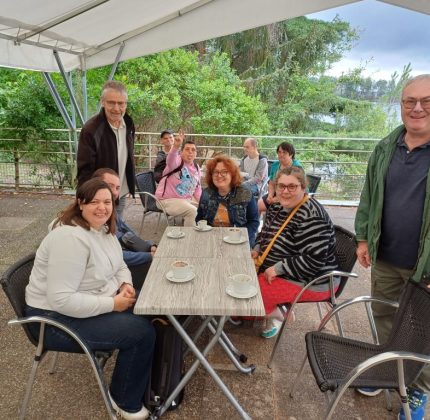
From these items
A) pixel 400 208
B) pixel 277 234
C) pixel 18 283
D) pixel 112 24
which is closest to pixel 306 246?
pixel 277 234

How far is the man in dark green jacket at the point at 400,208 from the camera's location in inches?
65.8

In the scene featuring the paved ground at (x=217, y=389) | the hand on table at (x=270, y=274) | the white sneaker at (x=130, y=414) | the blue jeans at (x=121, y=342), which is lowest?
the paved ground at (x=217, y=389)

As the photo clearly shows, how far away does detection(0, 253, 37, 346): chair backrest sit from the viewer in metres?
1.53

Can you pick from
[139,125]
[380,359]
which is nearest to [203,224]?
[380,359]

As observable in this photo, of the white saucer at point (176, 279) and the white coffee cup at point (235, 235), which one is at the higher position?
the white coffee cup at point (235, 235)

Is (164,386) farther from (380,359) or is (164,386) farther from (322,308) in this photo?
(322,308)

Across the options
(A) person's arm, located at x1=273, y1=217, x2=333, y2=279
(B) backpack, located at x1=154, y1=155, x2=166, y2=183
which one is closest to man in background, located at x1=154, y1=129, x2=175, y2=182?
(B) backpack, located at x1=154, y1=155, x2=166, y2=183

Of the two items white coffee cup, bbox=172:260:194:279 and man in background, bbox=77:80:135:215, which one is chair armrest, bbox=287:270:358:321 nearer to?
white coffee cup, bbox=172:260:194:279

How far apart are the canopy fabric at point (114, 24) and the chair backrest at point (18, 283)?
2.19m

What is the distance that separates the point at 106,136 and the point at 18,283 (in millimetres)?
1518

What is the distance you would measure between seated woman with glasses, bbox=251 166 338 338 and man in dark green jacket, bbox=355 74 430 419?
0.74 ft

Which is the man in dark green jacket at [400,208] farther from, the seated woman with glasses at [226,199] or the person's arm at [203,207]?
the person's arm at [203,207]

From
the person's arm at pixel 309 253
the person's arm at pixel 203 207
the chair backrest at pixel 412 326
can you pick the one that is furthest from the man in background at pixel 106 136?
the chair backrest at pixel 412 326

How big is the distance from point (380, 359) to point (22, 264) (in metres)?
1.60
